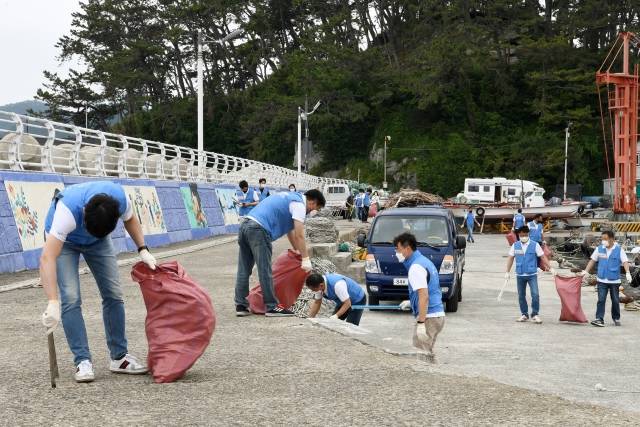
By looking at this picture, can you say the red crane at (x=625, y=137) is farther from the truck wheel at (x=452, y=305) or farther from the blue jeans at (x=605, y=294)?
the blue jeans at (x=605, y=294)

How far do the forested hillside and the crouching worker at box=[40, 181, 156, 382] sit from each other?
5988 centimetres

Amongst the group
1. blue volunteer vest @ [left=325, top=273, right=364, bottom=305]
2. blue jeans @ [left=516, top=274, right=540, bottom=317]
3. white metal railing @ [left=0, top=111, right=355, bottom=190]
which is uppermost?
white metal railing @ [left=0, top=111, right=355, bottom=190]

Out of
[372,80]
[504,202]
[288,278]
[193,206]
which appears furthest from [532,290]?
[372,80]

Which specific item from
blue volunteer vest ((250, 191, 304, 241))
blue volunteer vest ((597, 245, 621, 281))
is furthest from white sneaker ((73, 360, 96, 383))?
blue volunteer vest ((597, 245, 621, 281))

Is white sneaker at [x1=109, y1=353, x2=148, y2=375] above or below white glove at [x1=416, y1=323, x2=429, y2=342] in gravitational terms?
above

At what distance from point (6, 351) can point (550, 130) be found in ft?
212

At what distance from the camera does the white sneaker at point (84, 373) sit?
5.90m

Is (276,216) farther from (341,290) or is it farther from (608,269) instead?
(608,269)

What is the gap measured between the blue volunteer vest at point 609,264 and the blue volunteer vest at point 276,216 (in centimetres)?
681

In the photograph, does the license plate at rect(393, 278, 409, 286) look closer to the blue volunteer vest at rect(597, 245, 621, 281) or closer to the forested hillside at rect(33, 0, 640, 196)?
the blue volunteer vest at rect(597, 245, 621, 281)

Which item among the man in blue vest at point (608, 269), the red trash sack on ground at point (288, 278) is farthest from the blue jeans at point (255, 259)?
the man in blue vest at point (608, 269)

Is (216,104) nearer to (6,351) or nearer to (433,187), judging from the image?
(433,187)

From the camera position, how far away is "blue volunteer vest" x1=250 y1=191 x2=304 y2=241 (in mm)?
9391

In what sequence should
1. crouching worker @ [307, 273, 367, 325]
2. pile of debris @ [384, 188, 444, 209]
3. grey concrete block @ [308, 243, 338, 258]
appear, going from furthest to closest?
pile of debris @ [384, 188, 444, 209] → grey concrete block @ [308, 243, 338, 258] → crouching worker @ [307, 273, 367, 325]
